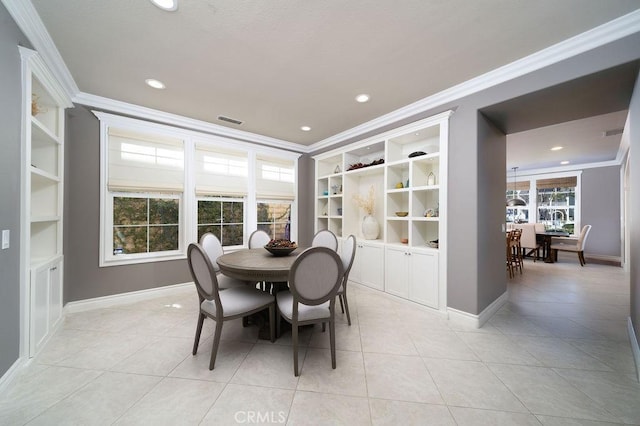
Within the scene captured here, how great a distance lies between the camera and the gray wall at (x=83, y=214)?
279 centimetres

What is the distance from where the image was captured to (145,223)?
131 inches

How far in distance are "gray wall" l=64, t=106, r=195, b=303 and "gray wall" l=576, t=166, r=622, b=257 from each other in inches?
423

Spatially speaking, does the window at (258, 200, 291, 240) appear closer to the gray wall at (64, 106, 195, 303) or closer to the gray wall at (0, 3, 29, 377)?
the gray wall at (64, 106, 195, 303)

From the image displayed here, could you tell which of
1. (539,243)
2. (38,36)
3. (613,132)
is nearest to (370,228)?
(38,36)

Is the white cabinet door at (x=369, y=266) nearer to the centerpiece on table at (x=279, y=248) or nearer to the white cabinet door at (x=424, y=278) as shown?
the white cabinet door at (x=424, y=278)

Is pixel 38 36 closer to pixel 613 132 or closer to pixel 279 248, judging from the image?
pixel 279 248

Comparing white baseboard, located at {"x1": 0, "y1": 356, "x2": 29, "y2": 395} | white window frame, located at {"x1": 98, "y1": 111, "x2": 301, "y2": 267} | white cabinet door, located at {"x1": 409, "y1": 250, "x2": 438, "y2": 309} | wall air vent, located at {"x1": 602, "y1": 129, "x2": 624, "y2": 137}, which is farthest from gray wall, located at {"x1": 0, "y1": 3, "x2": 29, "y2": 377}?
wall air vent, located at {"x1": 602, "y1": 129, "x2": 624, "y2": 137}

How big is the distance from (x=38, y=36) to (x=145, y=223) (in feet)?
7.11

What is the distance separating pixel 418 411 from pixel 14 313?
9.38ft

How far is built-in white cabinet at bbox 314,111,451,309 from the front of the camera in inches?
112

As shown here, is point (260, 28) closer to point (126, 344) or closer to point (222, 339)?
point (222, 339)

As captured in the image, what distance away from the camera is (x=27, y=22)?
5.55 ft

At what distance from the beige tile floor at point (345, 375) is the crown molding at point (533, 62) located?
2537mm

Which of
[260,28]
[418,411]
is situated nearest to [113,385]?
[418,411]
